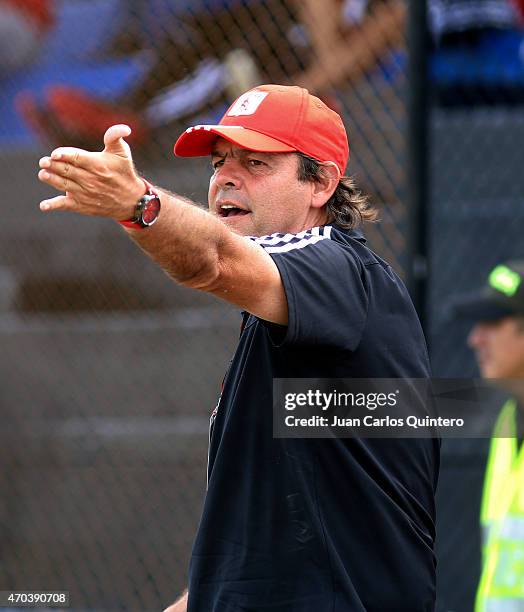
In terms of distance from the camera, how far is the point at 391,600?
2.07 m

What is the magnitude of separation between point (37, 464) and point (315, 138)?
136 inches

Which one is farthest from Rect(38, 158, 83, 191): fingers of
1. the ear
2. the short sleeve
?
the ear

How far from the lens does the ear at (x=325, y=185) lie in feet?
7.70

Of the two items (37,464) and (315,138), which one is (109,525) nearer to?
(37,464)

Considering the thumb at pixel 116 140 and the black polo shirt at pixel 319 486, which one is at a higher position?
the thumb at pixel 116 140

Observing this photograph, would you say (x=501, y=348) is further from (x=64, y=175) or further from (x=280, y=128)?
(x=64, y=175)

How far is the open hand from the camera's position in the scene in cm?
171

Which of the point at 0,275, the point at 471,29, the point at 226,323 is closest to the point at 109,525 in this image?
the point at 226,323

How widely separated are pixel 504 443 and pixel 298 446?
1464 mm

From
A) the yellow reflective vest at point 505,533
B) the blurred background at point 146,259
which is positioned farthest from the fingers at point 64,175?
the blurred background at point 146,259

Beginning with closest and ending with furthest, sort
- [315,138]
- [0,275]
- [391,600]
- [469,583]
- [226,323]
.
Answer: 1. [391,600]
2. [315,138]
3. [469,583]
4. [226,323]
5. [0,275]

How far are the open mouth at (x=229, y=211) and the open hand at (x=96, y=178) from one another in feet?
1.77

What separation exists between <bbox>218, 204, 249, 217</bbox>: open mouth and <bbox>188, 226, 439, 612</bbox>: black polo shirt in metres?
0.24

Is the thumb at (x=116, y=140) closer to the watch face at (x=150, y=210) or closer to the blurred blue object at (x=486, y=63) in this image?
the watch face at (x=150, y=210)
